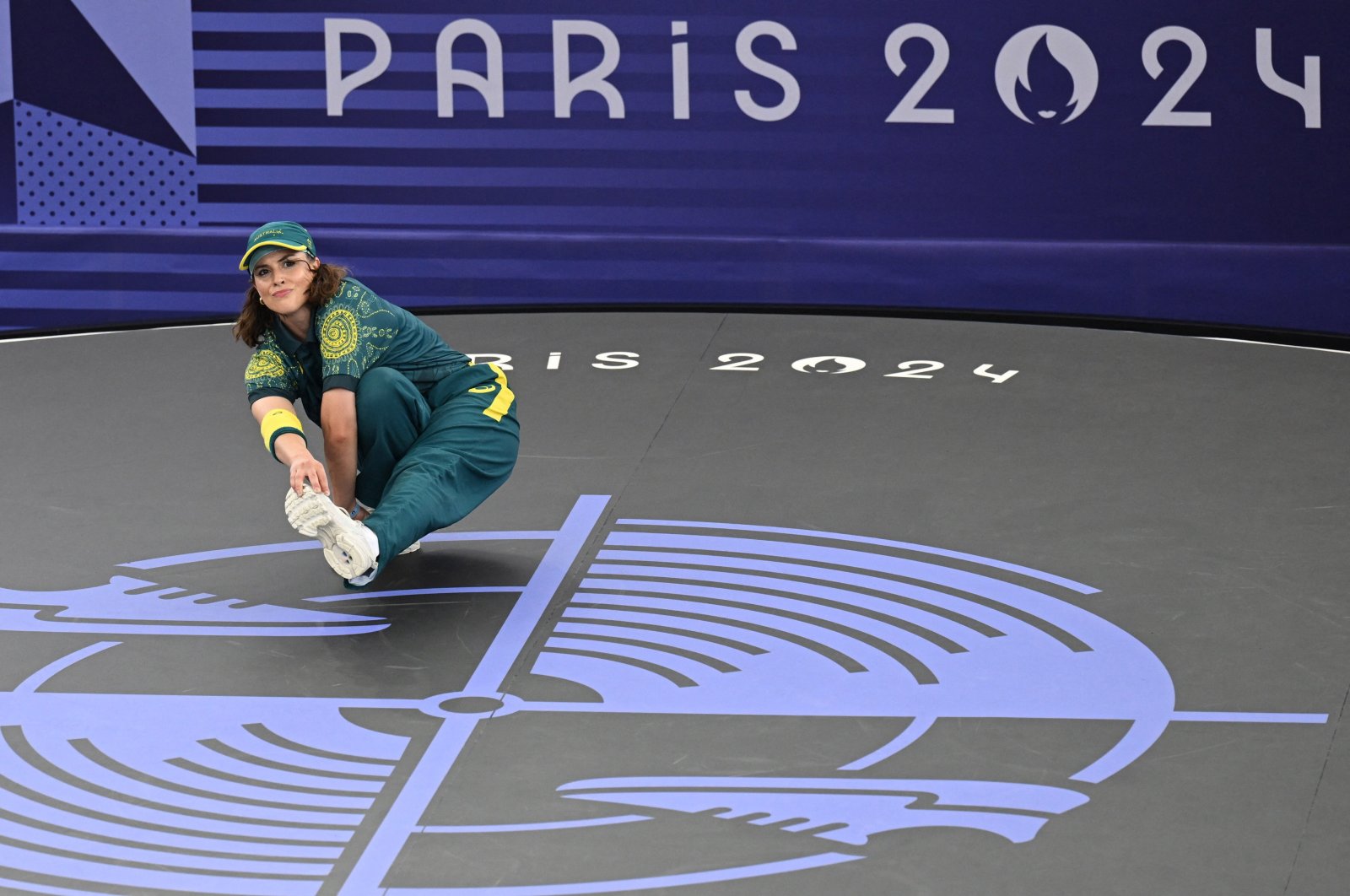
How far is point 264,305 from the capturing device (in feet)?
10.4

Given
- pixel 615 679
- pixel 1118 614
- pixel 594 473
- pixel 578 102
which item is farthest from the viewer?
pixel 578 102

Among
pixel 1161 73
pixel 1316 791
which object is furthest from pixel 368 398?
pixel 1161 73

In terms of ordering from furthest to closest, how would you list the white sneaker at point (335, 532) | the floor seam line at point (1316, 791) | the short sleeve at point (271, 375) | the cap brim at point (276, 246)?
the short sleeve at point (271, 375) → the cap brim at point (276, 246) → the white sneaker at point (335, 532) → the floor seam line at point (1316, 791)

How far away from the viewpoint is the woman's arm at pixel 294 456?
9.48ft

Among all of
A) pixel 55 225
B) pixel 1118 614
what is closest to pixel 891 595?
pixel 1118 614

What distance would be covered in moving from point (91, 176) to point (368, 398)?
3306 mm

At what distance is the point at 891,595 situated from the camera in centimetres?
310

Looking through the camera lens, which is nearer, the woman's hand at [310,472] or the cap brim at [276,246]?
the woman's hand at [310,472]

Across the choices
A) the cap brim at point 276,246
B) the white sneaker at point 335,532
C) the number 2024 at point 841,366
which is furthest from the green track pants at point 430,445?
the number 2024 at point 841,366

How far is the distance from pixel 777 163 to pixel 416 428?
297cm

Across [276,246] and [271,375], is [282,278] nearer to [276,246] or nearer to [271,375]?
[276,246]

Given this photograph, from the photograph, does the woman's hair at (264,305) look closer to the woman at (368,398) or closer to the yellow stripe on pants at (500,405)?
the woman at (368,398)

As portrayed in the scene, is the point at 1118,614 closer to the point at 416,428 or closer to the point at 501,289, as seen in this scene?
the point at 416,428

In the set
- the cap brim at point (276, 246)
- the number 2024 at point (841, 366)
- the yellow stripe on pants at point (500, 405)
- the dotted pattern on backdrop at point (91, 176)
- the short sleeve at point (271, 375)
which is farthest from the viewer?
the dotted pattern on backdrop at point (91, 176)
